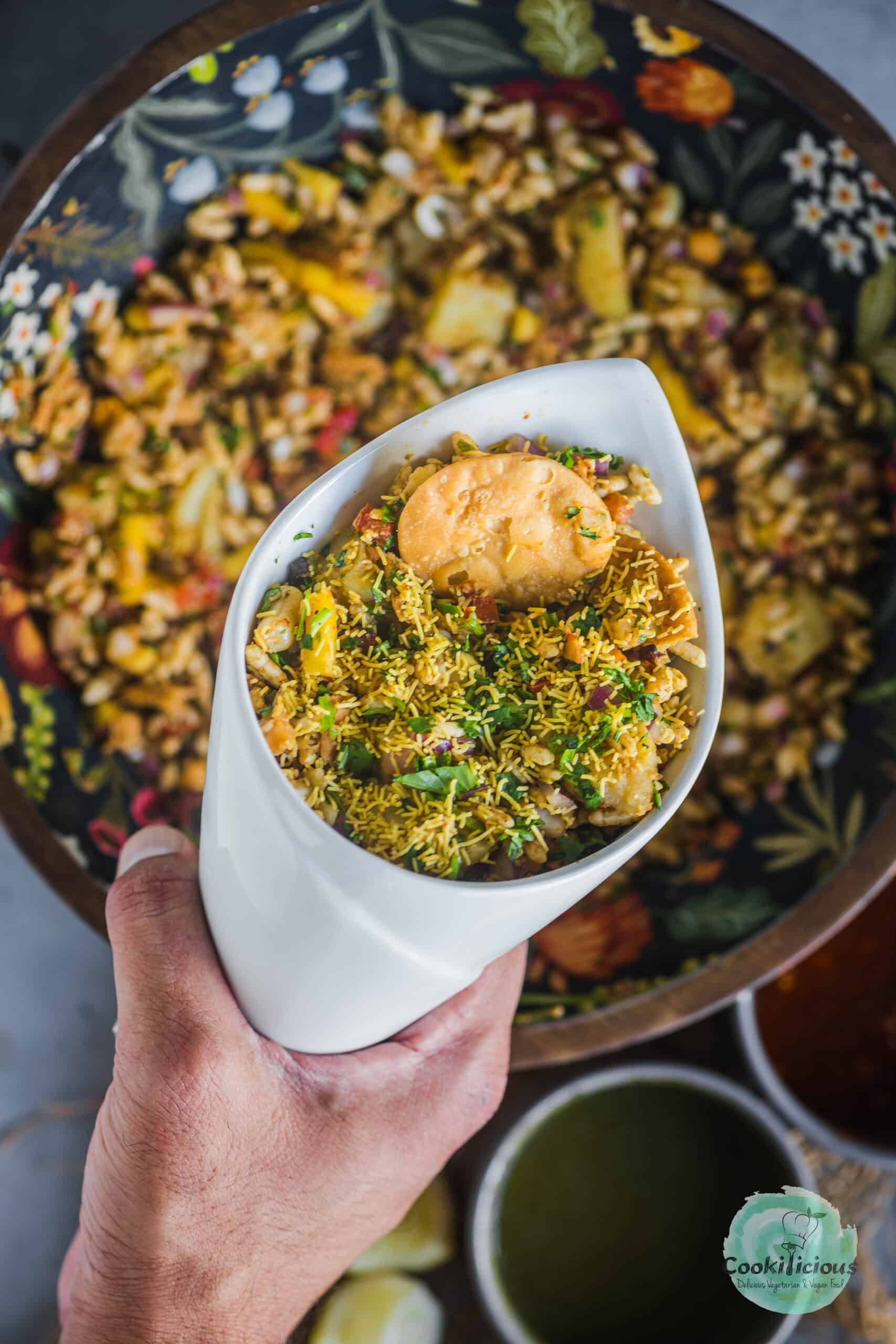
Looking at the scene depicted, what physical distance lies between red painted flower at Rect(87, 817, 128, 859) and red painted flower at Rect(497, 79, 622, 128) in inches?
36.1

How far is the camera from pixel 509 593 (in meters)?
0.71

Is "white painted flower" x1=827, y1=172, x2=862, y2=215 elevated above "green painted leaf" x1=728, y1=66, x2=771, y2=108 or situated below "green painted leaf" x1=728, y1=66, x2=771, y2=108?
below

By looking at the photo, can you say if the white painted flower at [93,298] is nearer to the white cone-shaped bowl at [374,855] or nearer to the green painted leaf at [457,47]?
the green painted leaf at [457,47]

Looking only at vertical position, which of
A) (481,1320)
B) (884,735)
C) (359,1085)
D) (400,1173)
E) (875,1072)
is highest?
(359,1085)

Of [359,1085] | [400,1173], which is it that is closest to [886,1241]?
[400,1173]

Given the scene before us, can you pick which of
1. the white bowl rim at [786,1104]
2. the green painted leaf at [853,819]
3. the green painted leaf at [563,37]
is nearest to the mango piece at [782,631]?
the green painted leaf at [853,819]

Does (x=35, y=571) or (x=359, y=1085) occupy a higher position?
(x=35, y=571)

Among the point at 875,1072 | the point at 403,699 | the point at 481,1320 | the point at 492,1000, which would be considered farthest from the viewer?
the point at 875,1072

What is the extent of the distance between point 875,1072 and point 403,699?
1.10 meters

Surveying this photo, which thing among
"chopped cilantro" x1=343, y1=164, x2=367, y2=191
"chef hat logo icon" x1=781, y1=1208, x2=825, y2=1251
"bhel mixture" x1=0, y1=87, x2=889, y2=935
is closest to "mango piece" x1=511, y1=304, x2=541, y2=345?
"bhel mixture" x1=0, y1=87, x2=889, y2=935

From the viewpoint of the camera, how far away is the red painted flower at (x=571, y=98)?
1155 millimetres

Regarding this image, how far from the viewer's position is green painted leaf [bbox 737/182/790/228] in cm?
119

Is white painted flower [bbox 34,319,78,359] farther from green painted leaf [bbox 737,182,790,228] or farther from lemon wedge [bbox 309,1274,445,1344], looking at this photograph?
lemon wedge [bbox 309,1274,445,1344]

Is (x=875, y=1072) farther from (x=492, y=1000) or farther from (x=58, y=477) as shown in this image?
(x=58, y=477)
